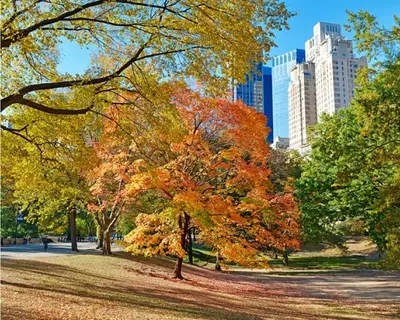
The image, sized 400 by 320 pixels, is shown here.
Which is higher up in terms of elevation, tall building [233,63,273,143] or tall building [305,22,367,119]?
tall building [305,22,367,119]

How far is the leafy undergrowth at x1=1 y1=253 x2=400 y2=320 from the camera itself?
989 centimetres

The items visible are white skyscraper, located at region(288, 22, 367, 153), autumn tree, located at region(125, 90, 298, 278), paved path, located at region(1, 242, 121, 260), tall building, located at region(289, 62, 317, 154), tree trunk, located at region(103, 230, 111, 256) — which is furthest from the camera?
tall building, located at region(289, 62, 317, 154)

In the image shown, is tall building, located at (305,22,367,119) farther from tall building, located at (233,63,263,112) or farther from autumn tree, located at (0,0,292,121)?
autumn tree, located at (0,0,292,121)

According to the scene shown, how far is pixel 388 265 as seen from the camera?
11.6 metres

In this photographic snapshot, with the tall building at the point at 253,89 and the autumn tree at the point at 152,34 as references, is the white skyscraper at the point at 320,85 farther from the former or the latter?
the autumn tree at the point at 152,34

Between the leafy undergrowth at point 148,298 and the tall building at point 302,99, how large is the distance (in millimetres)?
124879

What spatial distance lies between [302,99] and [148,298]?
14021 centimetres

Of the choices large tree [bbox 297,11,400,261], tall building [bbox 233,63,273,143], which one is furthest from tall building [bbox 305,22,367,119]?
large tree [bbox 297,11,400,261]

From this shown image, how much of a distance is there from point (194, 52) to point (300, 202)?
77.6ft

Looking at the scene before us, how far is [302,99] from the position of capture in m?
145

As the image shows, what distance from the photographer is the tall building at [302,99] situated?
14262cm

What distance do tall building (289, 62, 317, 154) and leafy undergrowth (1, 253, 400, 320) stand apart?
12488 centimetres

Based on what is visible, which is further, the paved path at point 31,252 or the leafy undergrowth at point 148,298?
the paved path at point 31,252

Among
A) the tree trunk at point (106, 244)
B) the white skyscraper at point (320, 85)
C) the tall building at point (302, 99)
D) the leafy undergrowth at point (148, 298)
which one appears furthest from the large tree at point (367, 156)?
the tall building at point (302, 99)
